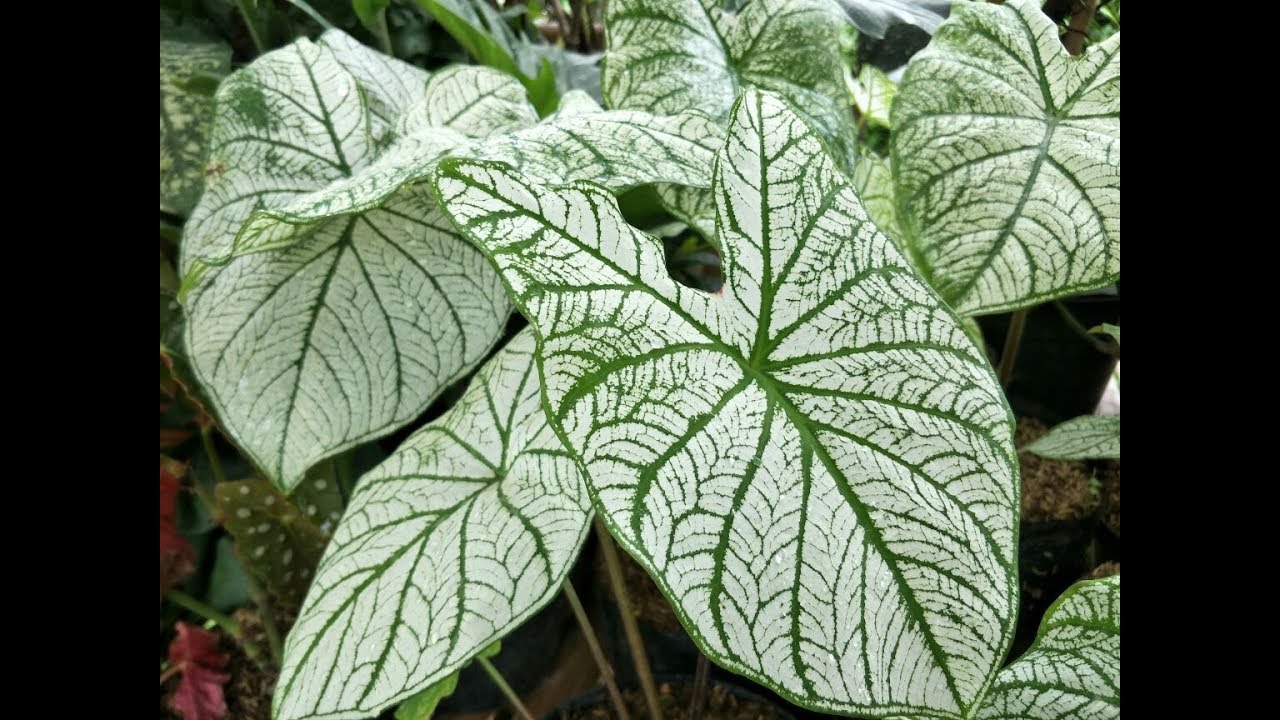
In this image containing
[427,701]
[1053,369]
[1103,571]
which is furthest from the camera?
[1053,369]

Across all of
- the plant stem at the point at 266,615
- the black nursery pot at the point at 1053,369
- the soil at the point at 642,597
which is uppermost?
the black nursery pot at the point at 1053,369

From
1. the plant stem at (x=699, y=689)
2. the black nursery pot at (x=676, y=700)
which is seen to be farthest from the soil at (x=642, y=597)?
the plant stem at (x=699, y=689)

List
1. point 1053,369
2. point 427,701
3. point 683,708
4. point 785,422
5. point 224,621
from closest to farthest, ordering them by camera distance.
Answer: point 785,422 → point 427,701 → point 683,708 → point 224,621 → point 1053,369

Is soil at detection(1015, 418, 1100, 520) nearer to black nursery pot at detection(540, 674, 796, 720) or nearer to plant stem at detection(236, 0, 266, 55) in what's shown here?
black nursery pot at detection(540, 674, 796, 720)

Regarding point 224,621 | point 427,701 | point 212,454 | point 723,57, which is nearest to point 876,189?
point 723,57

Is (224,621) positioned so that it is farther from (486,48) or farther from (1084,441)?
(1084,441)

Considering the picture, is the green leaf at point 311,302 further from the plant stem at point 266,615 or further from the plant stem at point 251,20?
the plant stem at point 266,615
